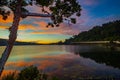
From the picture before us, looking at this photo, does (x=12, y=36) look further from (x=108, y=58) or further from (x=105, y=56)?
(x=105, y=56)

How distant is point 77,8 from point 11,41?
15.6 feet

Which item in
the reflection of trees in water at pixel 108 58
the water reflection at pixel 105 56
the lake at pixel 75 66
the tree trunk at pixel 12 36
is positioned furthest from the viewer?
the water reflection at pixel 105 56

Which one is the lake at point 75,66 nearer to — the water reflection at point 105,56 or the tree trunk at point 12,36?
the water reflection at point 105,56

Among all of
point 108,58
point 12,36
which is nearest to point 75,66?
point 108,58

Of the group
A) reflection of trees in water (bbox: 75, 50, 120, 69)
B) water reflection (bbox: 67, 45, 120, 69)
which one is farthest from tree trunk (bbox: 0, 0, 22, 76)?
reflection of trees in water (bbox: 75, 50, 120, 69)

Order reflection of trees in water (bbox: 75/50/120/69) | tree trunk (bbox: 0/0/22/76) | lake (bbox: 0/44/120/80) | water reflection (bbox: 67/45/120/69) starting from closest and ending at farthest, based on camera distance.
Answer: tree trunk (bbox: 0/0/22/76)
lake (bbox: 0/44/120/80)
reflection of trees in water (bbox: 75/50/120/69)
water reflection (bbox: 67/45/120/69)

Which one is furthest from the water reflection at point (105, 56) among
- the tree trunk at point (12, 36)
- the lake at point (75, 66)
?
the tree trunk at point (12, 36)

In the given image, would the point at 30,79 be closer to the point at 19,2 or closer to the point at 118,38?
the point at 19,2

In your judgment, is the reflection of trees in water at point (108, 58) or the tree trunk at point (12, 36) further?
the reflection of trees in water at point (108, 58)

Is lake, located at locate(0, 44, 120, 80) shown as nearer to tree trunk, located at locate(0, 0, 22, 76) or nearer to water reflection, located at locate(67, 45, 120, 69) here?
water reflection, located at locate(67, 45, 120, 69)

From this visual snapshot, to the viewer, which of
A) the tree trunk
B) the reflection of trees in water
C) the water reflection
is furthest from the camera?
the water reflection

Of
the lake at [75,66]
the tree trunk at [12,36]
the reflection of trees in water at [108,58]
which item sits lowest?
the lake at [75,66]

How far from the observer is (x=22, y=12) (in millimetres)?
14930

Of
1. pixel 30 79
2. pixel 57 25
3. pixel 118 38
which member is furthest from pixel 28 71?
pixel 118 38
